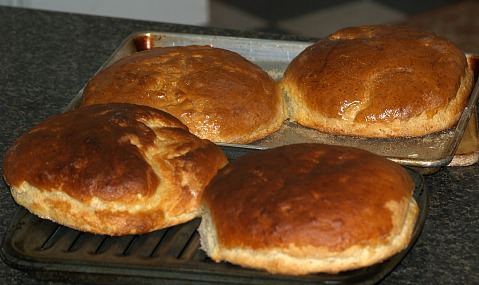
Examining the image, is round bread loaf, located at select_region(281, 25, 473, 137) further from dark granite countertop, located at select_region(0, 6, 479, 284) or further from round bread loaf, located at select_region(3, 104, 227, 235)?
round bread loaf, located at select_region(3, 104, 227, 235)

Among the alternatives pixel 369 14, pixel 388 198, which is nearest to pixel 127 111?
pixel 388 198

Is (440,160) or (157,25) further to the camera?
(157,25)

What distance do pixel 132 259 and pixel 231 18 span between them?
11.0 ft

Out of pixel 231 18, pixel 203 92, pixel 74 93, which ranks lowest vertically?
pixel 231 18

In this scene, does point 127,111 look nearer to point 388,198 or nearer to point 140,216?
point 140,216

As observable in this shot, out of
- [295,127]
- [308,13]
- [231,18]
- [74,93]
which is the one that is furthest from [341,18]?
[295,127]

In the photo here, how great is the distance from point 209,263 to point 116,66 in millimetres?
600

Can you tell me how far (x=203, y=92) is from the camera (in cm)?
148

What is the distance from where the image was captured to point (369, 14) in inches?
173

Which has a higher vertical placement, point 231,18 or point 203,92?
point 203,92

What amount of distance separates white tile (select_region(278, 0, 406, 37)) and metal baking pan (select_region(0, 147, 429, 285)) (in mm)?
3100

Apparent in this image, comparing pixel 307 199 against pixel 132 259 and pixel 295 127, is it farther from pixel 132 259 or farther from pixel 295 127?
pixel 295 127

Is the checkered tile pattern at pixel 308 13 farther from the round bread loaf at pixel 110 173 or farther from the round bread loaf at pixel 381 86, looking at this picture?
the round bread loaf at pixel 110 173

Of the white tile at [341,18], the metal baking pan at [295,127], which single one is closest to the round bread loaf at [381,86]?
the metal baking pan at [295,127]
